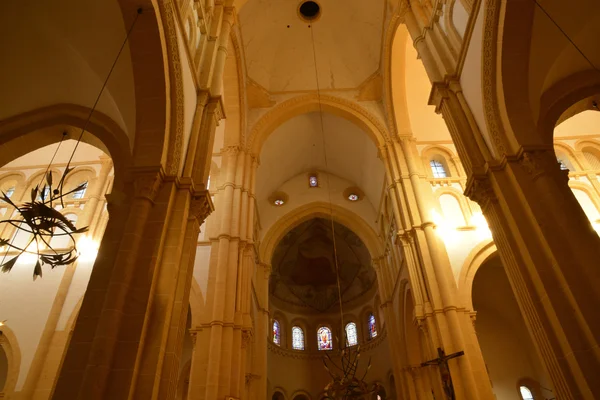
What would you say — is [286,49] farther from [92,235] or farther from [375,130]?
[92,235]

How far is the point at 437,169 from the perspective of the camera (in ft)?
50.2

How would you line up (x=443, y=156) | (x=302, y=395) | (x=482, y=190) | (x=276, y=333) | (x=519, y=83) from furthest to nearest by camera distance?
(x=276, y=333) < (x=302, y=395) < (x=443, y=156) < (x=519, y=83) < (x=482, y=190)

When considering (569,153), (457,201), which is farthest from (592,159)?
(457,201)

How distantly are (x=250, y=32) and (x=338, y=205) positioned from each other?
9.22 m

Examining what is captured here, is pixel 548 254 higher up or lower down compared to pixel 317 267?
lower down

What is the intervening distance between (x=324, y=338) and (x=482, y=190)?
2197 centimetres

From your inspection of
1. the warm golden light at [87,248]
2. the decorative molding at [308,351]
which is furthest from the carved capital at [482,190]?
the decorative molding at [308,351]

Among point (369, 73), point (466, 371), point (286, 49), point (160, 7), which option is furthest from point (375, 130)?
point (160, 7)

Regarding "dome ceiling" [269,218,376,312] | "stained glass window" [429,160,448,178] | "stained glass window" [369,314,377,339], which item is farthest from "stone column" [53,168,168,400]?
"stained glass window" [369,314,377,339]

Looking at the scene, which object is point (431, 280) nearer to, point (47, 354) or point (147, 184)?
point (147, 184)

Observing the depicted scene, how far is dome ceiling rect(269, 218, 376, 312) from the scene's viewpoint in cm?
2647

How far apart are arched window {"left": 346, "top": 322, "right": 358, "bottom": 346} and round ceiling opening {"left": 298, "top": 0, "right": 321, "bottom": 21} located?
723 inches

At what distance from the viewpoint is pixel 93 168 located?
52.2ft

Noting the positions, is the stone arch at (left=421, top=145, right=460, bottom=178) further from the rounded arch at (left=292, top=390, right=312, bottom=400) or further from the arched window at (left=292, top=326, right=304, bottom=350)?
the rounded arch at (left=292, top=390, right=312, bottom=400)
